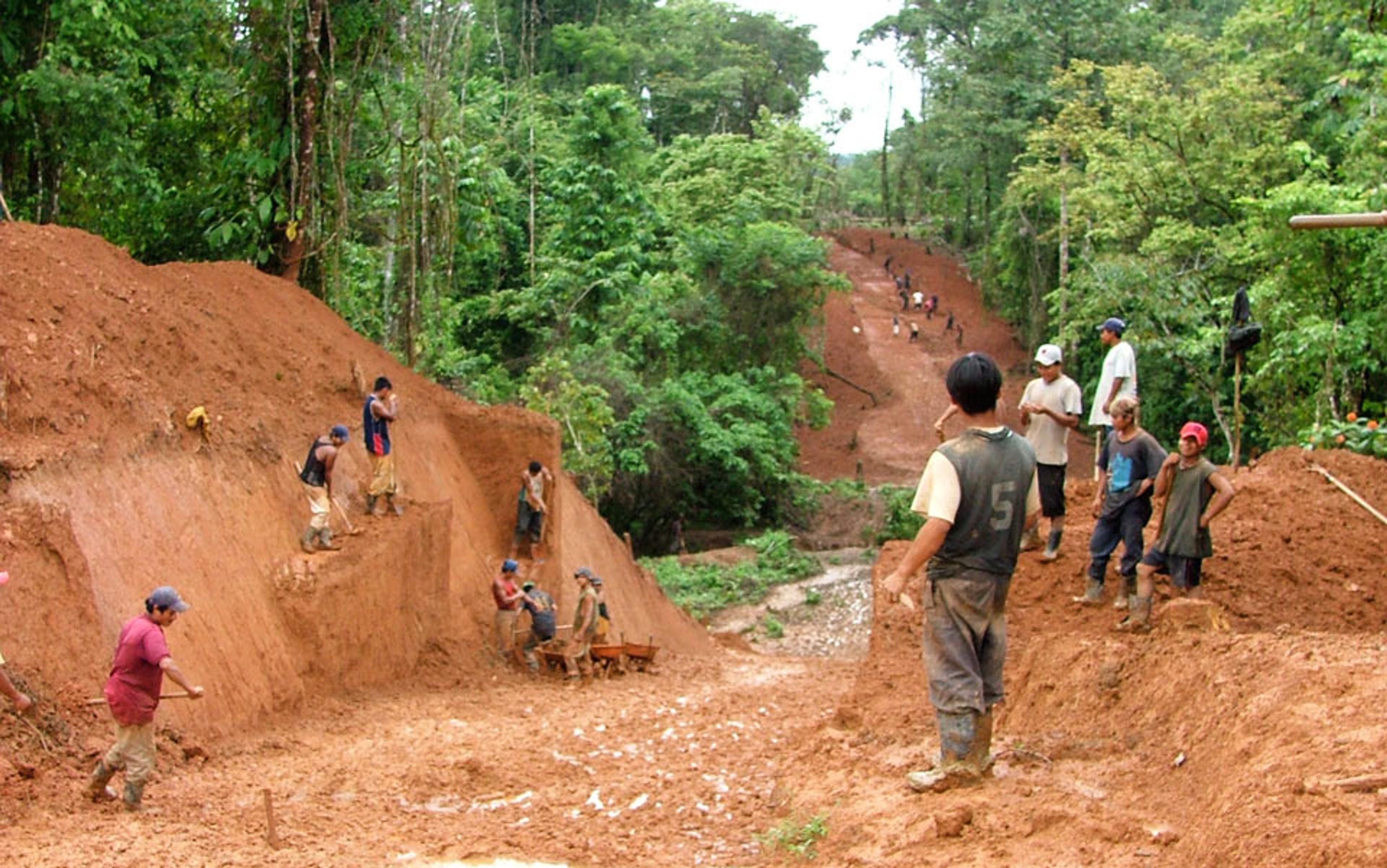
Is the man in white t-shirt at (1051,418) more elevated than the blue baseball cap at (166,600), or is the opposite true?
the man in white t-shirt at (1051,418)

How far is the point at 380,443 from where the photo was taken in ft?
48.8

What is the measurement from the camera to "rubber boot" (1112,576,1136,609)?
10695 mm

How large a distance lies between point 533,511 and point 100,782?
991cm

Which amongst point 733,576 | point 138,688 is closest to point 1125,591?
point 138,688

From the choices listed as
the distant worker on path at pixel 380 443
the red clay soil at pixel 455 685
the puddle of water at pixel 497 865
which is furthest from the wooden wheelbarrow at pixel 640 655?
the puddle of water at pixel 497 865

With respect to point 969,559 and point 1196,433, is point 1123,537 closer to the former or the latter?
point 1196,433

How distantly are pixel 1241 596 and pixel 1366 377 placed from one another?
14408mm

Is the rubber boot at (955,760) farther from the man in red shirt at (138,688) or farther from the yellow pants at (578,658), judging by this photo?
the yellow pants at (578,658)

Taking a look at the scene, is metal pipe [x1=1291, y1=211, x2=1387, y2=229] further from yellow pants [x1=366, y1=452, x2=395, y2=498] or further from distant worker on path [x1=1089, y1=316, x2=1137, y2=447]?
yellow pants [x1=366, y1=452, x2=395, y2=498]

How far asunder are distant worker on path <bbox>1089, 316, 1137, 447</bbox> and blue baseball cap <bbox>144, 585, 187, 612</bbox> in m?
6.98

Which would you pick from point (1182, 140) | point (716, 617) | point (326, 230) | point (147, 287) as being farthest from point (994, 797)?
point (1182, 140)

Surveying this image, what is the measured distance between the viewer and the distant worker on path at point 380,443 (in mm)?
14609

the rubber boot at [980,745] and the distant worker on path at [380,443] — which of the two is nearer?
the rubber boot at [980,745]

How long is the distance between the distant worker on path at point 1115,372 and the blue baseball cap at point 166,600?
275 inches
